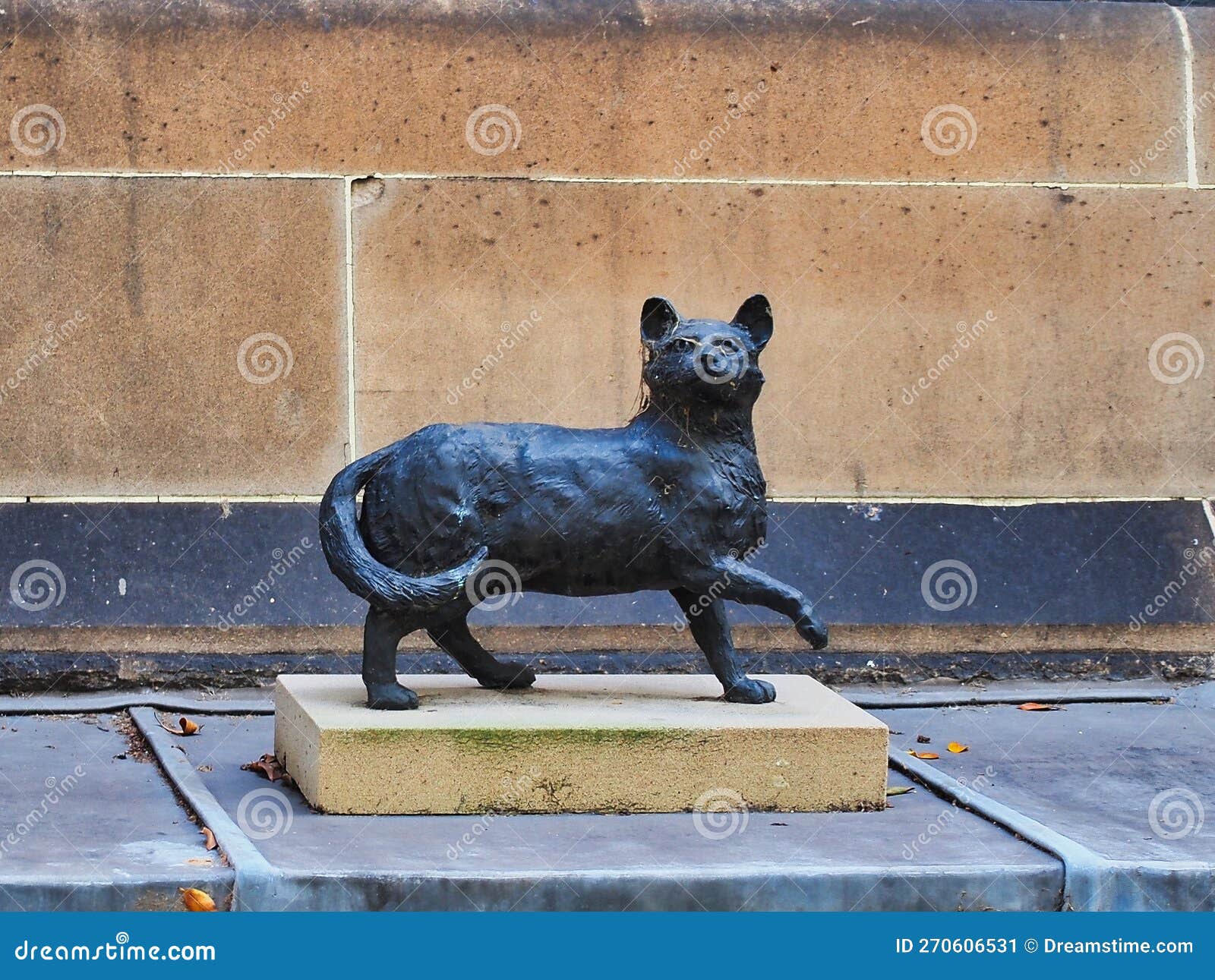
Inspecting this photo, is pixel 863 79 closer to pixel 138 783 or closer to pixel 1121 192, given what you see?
pixel 1121 192

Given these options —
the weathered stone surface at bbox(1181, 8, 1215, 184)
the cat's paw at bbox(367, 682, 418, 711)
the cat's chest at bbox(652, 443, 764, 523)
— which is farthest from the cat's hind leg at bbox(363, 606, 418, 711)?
the weathered stone surface at bbox(1181, 8, 1215, 184)

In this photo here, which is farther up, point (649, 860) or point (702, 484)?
point (702, 484)

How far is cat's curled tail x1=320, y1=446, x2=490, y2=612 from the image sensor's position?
5145mm

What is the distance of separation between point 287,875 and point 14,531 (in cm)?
378

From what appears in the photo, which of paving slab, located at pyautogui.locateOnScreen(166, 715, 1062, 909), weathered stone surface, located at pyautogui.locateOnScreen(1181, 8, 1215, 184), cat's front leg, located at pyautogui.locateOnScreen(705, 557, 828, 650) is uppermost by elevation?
weathered stone surface, located at pyautogui.locateOnScreen(1181, 8, 1215, 184)

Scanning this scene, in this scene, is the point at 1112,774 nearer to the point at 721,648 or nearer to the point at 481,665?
the point at 721,648

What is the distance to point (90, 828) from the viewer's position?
480 cm

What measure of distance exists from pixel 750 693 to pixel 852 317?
280 cm

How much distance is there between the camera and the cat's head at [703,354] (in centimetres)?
527

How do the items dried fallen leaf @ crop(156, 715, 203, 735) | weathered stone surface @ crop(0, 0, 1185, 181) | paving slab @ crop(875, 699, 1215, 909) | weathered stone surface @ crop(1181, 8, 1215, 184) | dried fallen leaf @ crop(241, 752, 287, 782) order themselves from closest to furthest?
1. paving slab @ crop(875, 699, 1215, 909)
2. dried fallen leaf @ crop(241, 752, 287, 782)
3. dried fallen leaf @ crop(156, 715, 203, 735)
4. weathered stone surface @ crop(0, 0, 1185, 181)
5. weathered stone surface @ crop(1181, 8, 1215, 184)

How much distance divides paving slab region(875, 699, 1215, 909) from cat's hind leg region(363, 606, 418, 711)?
2.09 metres

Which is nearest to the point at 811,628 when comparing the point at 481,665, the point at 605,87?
the point at 481,665

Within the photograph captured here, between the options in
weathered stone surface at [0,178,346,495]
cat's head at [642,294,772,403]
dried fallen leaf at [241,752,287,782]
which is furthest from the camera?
weathered stone surface at [0,178,346,495]

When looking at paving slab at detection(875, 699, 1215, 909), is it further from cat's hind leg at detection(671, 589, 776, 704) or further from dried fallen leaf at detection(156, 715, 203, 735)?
dried fallen leaf at detection(156, 715, 203, 735)
